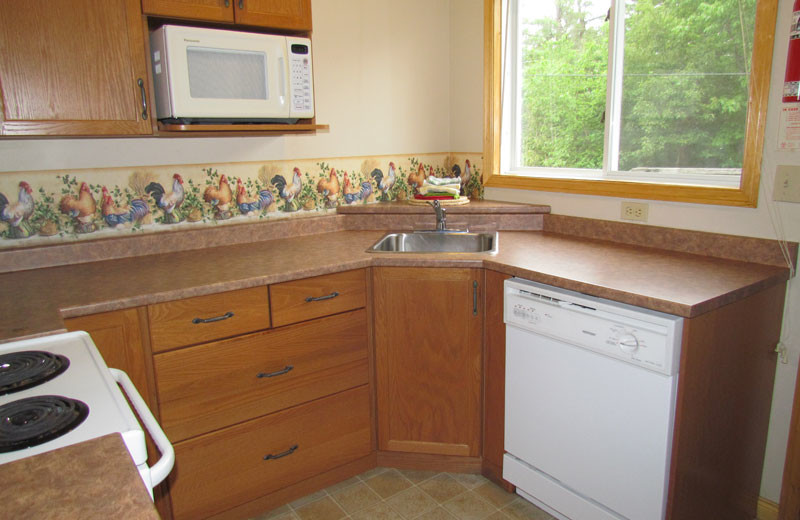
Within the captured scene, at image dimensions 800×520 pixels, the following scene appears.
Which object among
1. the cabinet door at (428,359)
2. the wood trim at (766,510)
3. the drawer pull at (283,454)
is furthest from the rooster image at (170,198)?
the wood trim at (766,510)

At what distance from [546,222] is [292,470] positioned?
5.18 feet

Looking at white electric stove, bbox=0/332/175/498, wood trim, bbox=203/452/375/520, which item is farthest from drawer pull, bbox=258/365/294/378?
white electric stove, bbox=0/332/175/498

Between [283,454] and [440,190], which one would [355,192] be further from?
[283,454]

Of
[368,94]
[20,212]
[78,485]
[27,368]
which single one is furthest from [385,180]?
[78,485]

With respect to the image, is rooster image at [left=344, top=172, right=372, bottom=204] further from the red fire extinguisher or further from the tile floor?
the red fire extinguisher

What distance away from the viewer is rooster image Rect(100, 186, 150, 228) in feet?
7.24

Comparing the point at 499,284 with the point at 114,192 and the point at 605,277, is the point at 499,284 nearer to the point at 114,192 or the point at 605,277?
the point at 605,277

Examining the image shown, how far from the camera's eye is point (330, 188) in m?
2.79

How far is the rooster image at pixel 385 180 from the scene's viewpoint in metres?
2.97

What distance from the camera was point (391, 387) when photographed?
2.28m

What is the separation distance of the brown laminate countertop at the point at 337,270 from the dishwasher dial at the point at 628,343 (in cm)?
10

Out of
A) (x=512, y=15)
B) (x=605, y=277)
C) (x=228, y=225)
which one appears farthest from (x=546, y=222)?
(x=228, y=225)

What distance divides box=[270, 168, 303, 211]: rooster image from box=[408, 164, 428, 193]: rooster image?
2.24ft

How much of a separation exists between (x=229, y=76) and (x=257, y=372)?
→ 1.07m
